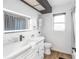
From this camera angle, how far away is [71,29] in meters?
2.85

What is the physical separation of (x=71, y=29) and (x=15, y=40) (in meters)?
2.59

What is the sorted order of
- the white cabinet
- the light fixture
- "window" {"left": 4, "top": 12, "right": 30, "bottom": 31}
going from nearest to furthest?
the white cabinet < "window" {"left": 4, "top": 12, "right": 30, "bottom": 31} < the light fixture

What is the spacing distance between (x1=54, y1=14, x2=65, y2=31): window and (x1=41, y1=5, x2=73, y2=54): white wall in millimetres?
246

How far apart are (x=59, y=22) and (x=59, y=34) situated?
2.32 ft

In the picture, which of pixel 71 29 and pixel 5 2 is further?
pixel 71 29

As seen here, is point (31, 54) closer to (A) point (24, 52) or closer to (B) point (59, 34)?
(A) point (24, 52)

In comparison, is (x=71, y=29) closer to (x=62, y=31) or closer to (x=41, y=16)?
(x=62, y=31)

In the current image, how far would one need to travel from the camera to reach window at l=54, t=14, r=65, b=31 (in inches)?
127

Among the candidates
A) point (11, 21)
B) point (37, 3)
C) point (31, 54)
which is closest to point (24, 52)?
point (31, 54)

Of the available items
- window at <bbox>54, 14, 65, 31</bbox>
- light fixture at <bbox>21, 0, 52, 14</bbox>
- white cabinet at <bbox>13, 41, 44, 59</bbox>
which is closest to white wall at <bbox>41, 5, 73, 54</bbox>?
window at <bbox>54, 14, 65, 31</bbox>

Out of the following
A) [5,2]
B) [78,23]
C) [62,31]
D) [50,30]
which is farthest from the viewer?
[50,30]

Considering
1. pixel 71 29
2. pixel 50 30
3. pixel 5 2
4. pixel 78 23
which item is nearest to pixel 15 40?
pixel 5 2

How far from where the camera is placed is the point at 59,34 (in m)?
3.22

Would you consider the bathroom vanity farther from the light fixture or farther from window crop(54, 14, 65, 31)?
window crop(54, 14, 65, 31)
